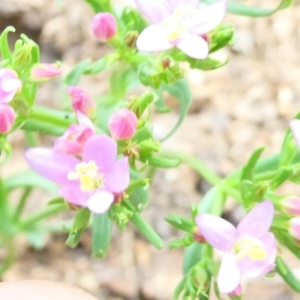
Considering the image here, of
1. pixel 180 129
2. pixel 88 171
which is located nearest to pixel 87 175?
pixel 88 171

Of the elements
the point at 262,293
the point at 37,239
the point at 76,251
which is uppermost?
the point at 37,239

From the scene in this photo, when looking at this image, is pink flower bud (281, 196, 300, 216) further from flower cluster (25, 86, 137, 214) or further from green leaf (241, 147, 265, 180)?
flower cluster (25, 86, 137, 214)

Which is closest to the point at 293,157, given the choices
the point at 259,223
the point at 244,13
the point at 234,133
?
the point at 259,223

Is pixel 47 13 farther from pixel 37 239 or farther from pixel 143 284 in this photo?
pixel 143 284

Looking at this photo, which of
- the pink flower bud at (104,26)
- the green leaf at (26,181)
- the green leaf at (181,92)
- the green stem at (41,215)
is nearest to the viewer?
the pink flower bud at (104,26)

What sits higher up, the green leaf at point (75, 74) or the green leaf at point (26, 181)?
the green leaf at point (75, 74)

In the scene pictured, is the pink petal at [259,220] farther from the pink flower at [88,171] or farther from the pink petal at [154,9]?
the pink petal at [154,9]

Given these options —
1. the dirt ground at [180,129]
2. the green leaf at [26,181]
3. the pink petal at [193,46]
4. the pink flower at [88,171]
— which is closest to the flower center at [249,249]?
the pink flower at [88,171]
